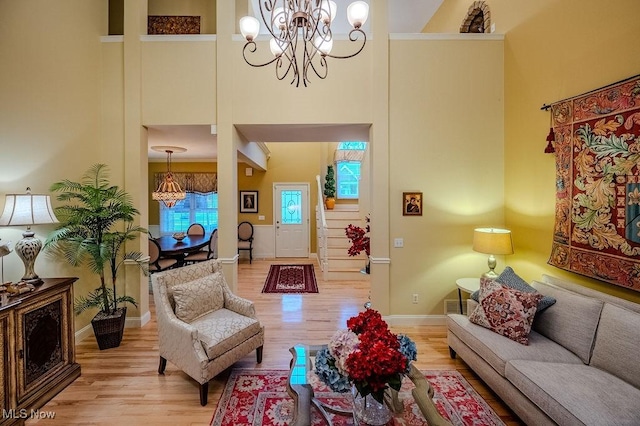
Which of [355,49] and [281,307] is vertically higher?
[355,49]

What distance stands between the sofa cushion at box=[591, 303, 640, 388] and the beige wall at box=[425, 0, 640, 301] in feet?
1.11

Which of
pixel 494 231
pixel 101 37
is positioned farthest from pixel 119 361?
pixel 494 231

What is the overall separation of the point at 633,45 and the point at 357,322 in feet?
9.41

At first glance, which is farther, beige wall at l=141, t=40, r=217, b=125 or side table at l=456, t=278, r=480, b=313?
beige wall at l=141, t=40, r=217, b=125

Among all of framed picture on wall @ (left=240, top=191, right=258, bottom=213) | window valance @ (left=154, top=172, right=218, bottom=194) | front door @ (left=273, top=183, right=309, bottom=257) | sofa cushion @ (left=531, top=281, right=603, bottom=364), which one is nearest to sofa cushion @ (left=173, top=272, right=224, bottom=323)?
sofa cushion @ (left=531, top=281, right=603, bottom=364)

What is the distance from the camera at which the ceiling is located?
3641mm

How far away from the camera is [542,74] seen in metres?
2.84

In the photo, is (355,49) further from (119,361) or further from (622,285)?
(119,361)

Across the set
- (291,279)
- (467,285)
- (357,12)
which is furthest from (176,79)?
(467,285)

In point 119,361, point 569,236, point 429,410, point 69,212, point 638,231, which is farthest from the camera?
point 69,212

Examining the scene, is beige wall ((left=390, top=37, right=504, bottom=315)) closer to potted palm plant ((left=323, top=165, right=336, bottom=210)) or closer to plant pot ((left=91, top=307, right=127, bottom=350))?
plant pot ((left=91, top=307, right=127, bottom=350))

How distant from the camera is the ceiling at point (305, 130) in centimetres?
364

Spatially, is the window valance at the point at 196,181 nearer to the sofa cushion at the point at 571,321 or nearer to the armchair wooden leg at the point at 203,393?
the armchair wooden leg at the point at 203,393

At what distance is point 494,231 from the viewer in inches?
117
